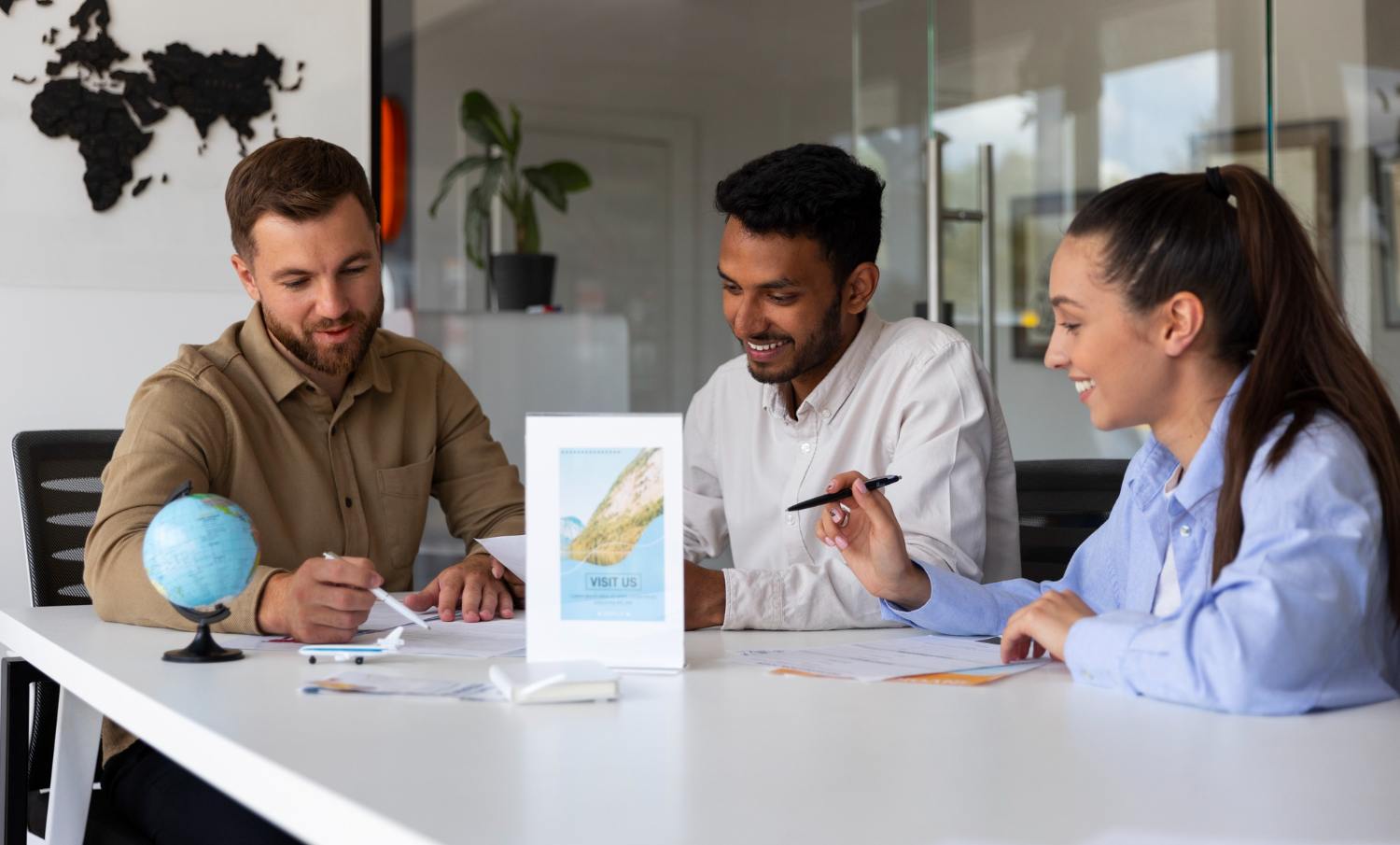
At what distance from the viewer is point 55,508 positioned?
1.88m

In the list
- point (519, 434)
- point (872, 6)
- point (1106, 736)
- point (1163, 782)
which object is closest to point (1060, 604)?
point (1106, 736)

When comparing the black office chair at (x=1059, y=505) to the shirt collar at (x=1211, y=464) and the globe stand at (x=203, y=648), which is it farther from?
the globe stand at (x=203, y=648)

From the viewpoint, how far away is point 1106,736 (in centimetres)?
92

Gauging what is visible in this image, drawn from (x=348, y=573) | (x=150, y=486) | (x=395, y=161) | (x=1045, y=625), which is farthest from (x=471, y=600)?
(x=395, y=161)

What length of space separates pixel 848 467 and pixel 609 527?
76 cm

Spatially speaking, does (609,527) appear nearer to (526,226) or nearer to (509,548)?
(509,548)

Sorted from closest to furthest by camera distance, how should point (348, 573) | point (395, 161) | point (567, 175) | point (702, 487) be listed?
point (348, 573) → point (702, 487) → point (567, 175) → point (395, 161)

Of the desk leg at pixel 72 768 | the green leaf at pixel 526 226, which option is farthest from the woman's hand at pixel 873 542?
the green leaf at pixel 526 226

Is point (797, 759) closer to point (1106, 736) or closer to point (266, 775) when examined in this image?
point (1106, 736)

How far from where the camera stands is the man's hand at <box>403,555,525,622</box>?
1548 millimetres

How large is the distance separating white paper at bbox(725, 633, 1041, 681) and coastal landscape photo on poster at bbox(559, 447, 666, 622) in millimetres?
162

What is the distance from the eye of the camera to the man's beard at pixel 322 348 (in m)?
1.75

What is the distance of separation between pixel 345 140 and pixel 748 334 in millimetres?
1379

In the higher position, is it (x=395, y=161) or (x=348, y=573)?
(x=395, y=161)
